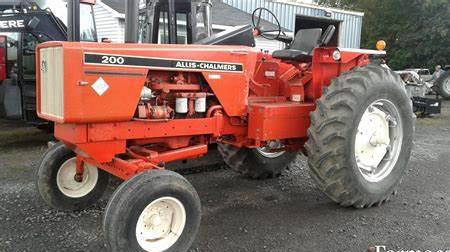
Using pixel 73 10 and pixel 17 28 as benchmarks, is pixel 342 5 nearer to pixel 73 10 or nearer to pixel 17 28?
pixel 17 28

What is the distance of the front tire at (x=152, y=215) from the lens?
10.4ft

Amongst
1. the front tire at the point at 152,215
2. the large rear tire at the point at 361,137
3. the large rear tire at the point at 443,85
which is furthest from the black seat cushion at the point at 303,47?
the large rear tire at the point at 443,85

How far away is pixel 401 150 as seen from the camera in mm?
4926

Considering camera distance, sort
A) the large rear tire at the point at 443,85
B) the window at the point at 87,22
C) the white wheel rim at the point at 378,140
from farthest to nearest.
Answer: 1. the large rear tire at the point at 443,85
2. the window at the point at 87,22
3. the white wheel rim at the point at 378,140

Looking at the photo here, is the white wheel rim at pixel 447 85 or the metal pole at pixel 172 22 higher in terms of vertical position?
the metal pole at pixel 172 22

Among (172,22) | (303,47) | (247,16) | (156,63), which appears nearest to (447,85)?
(247,16)

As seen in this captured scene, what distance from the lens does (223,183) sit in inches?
217

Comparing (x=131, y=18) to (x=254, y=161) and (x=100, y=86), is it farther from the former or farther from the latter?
(x=254, y=161)

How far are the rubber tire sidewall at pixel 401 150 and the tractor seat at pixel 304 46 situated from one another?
2.65 feet

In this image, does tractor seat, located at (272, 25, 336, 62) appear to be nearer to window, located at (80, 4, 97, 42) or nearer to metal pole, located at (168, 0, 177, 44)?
metal pole, located at (168, 0, 177, 44)

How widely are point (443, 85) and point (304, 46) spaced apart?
42.3ft

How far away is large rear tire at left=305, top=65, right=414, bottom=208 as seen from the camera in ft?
13.7

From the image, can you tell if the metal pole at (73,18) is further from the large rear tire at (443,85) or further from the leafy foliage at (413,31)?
the leafy foliage at (413,31)

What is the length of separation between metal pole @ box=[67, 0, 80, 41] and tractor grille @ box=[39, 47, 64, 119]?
56 centimetres
